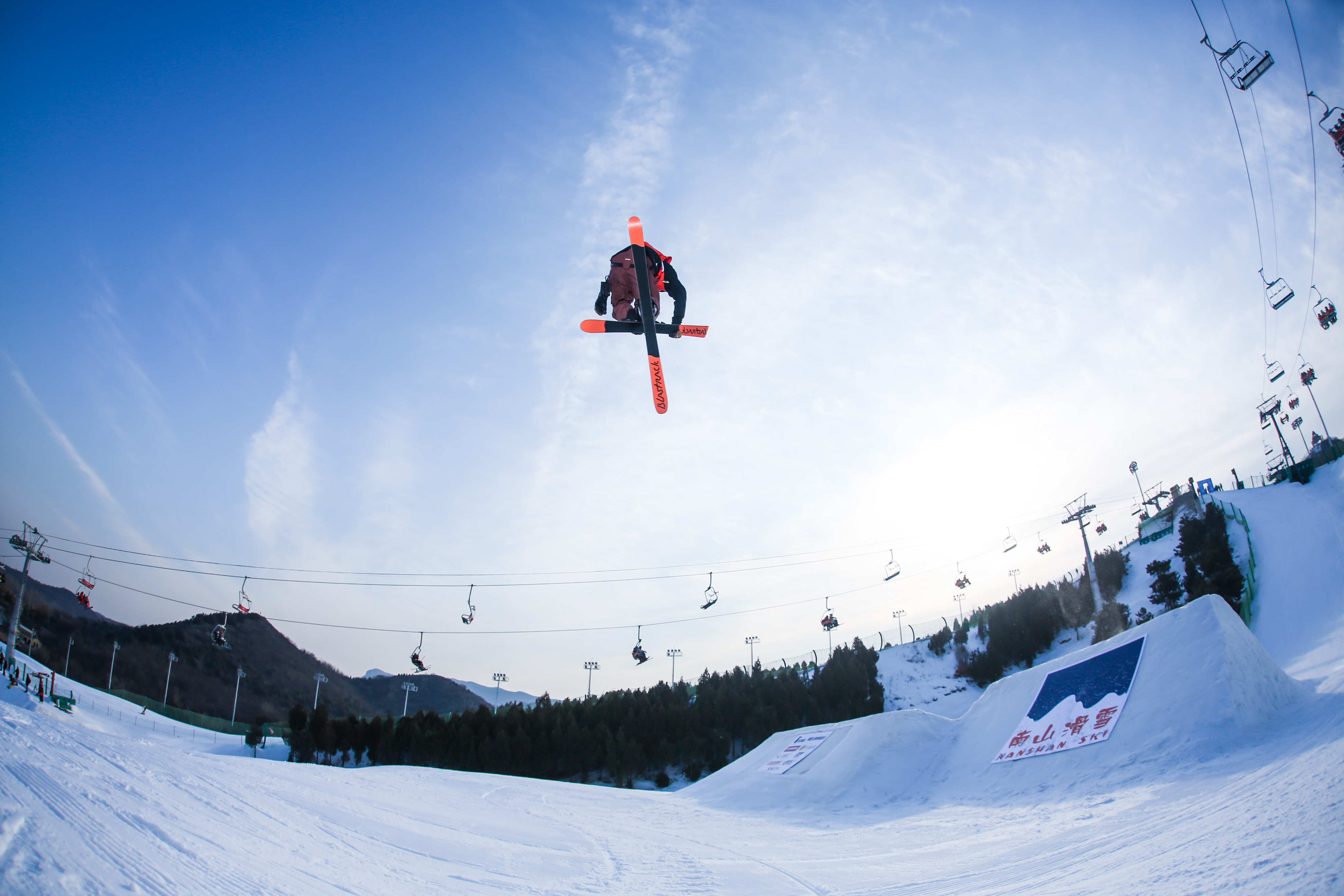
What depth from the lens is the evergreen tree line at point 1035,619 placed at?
112 feet

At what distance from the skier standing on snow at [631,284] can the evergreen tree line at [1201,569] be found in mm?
28710

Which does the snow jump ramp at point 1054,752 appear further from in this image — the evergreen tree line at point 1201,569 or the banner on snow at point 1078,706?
the evergreen tree line at point 1201,569

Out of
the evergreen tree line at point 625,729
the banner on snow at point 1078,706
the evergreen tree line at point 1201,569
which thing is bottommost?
the evergreen tree line at point 625,729

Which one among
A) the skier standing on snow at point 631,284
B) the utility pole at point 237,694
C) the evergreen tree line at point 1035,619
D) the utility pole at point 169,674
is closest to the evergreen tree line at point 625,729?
the evergreen tree line at point 1035,619

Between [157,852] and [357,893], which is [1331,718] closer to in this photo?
[357,893]

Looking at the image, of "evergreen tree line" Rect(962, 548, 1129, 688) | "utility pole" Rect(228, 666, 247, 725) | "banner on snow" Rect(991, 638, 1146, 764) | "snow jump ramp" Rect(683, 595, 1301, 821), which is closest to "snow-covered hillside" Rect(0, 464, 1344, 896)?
"snow jump ramp" Rect(683, 595, 1301, 821)

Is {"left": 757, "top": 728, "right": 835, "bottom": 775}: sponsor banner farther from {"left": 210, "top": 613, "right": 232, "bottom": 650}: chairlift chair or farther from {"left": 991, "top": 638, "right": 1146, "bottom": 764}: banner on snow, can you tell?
{"left": 210, "top": 613, "right": 232, "bottom": 650}: chairlift chair

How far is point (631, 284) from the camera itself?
7.45 m

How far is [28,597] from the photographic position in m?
84.0

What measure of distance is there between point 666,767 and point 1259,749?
30.9 meters

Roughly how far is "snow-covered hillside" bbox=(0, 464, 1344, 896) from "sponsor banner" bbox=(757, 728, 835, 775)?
0.71 meters

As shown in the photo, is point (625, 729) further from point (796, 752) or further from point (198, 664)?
point (198, 664)

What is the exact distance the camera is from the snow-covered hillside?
13.6 feet

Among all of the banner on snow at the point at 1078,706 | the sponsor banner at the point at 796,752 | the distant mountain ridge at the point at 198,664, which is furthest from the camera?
the distant mountain ridge at the point at 198,664
